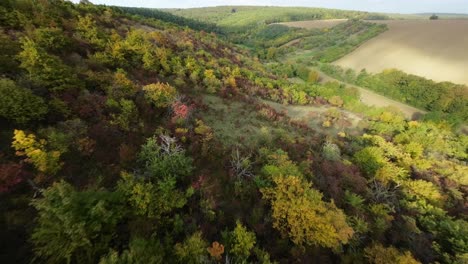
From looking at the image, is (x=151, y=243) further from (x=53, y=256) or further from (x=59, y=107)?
(x=59, y=107)

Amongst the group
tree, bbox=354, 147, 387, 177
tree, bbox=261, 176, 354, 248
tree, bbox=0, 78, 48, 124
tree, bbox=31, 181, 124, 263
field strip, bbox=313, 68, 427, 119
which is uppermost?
tree, bbox=0, 78, 48, 124

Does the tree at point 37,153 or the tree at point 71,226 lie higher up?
the tree at point 37,153

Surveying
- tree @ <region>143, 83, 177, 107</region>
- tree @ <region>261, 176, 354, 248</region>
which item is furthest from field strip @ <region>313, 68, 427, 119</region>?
tree @ <region>143, 83, 177, 107</region>

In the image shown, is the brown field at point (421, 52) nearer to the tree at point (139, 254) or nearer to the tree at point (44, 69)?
the tree at point (44, 69)

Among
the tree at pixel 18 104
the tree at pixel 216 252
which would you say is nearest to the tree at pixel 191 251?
the tree at pixel 216 252

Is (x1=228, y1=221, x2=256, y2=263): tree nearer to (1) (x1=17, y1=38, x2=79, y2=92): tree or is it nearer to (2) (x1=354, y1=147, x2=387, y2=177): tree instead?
(1) (x1=17, y1=38, x2=79, y2=92): tree
